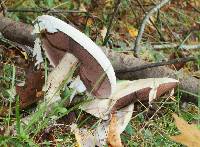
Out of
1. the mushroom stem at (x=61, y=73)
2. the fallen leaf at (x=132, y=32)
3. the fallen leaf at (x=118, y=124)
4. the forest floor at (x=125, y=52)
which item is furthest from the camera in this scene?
the fallen leaf at (x=132, y=32)

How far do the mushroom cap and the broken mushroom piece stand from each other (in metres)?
0.05

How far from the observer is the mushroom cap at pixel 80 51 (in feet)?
6.71

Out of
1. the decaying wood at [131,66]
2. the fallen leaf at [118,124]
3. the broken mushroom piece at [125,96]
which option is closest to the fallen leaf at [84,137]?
the fallen leaf at [118,124]

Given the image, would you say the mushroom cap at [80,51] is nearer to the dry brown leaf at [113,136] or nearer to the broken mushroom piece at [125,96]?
the broken mushroom piece at [125,96]

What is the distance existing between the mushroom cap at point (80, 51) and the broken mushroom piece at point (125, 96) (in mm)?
49

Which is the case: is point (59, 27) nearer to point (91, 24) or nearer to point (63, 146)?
point (63, 146)

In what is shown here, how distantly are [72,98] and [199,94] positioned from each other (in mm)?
760

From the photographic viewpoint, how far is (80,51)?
223 cm

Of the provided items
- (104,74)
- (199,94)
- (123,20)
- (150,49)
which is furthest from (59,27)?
(123,20)

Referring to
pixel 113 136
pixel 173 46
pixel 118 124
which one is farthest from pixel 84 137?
pixel 173 46

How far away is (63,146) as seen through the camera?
6.65ft

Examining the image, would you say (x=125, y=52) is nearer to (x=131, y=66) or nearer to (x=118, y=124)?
(x=131, y=66)

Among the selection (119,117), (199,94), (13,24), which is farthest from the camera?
(13,24)

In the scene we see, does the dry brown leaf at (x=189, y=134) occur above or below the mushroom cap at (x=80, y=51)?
below
